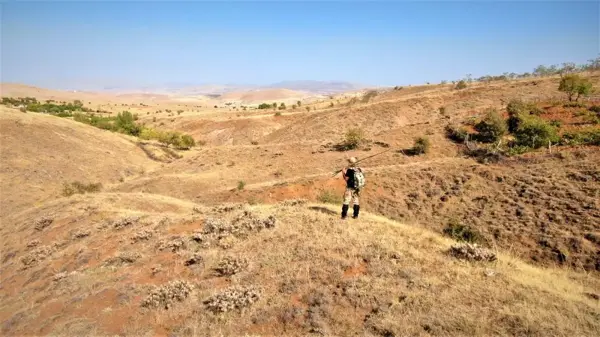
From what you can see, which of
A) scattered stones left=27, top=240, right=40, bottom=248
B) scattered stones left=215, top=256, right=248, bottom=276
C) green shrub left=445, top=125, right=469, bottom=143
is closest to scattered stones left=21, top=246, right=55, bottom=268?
scattered stones left=27, top=240, right=40, bottom=248

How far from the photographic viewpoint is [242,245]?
11195 millimetres

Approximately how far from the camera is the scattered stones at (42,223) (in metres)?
18.2

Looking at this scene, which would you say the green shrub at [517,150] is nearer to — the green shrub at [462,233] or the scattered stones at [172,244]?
the green shrub at [462,233]

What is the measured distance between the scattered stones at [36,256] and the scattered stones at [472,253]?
542 inches

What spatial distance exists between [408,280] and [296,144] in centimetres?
2613

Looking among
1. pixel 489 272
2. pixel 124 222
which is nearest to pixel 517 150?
pixel 489 272

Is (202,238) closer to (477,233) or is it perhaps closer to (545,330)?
(545,330)

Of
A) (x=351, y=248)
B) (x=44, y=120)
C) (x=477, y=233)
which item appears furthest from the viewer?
(x=44, y=120)

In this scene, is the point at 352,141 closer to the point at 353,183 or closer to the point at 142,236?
the point at 353,183

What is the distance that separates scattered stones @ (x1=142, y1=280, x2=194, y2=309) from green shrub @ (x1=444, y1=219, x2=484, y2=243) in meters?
9.76

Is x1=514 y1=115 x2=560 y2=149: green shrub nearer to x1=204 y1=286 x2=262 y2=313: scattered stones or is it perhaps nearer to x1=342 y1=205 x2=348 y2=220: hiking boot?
x1=342 y1=205 x2=348 y2=220: hiking boot

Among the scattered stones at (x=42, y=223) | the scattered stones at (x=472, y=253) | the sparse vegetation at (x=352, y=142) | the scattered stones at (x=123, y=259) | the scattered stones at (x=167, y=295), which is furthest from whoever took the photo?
the sparse vegetation at (x=352, y=142)

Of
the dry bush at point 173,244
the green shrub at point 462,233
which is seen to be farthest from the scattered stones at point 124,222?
the green shrub at point 462,233

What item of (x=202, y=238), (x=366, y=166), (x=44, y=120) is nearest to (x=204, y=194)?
(x=366, y=166)
